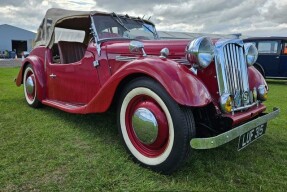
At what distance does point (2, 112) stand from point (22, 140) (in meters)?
1.65

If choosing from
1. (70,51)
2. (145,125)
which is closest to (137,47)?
(145,125)

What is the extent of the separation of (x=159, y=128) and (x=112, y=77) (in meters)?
0.81

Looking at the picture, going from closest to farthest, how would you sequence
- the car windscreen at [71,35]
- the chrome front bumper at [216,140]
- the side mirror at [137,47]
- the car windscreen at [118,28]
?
the chrome front bumper at [216,140], the side mirror at [137,47], the car windscreen at [118,28], the car windscreen at [71,35]

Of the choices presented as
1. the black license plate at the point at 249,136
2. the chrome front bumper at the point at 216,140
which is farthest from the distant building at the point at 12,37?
the chrome front bumper at the point at 216,140

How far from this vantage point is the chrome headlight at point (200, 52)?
2.57 metres

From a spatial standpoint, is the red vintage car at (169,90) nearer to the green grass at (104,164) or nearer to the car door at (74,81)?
the car door at (74,81)

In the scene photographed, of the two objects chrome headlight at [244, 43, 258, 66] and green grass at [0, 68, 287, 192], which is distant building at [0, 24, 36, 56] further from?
chrome headlight at [244, 43, 258, 66]

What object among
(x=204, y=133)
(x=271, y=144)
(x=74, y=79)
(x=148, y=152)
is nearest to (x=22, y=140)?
(x=74, y=79)

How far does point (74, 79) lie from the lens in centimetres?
397

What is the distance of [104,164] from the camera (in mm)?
2760

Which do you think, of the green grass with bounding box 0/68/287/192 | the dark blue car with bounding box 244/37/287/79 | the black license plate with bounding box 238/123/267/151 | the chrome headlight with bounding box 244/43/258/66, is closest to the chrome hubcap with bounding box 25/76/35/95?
the green grass with bounding box 0/68/287/192

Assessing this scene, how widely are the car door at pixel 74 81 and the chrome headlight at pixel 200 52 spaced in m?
1.49

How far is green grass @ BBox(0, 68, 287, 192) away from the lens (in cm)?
239

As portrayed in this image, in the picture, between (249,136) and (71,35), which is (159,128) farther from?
(71,35)
